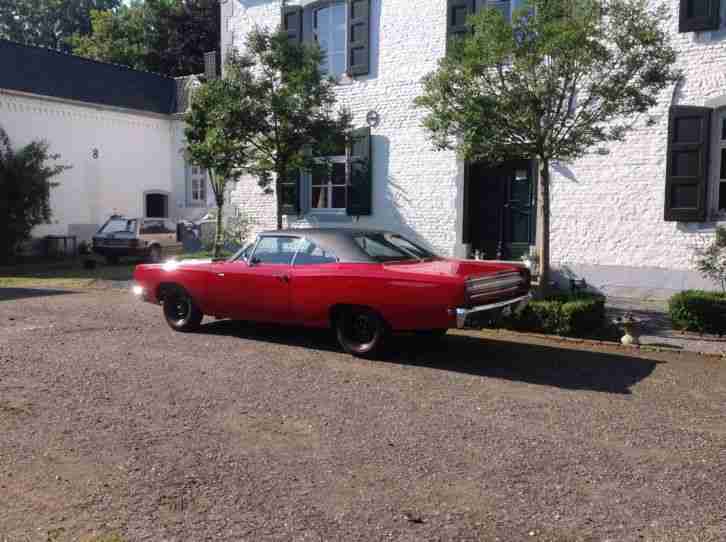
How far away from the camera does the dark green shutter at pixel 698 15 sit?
10273mm

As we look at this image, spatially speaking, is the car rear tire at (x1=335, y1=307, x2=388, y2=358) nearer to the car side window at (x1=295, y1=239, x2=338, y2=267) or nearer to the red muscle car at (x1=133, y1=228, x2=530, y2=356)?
the red muscle car at (x1=133, y1=228, x2=530, y2=356)

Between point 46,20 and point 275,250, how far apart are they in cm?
4072

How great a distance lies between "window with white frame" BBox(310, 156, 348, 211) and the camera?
14578 mm

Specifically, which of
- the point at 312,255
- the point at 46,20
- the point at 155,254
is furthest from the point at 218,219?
the point at 46,20

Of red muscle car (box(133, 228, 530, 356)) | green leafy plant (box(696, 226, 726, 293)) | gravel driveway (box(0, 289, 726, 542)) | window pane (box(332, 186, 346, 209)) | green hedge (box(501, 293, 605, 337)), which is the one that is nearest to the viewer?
gravel driveway (box(0, 289, 726, 542))

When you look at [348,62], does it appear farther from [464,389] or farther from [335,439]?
[335,439]

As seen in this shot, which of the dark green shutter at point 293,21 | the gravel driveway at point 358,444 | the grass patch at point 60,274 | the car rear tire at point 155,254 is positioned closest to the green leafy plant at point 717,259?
the gravel driveway at point 358,444

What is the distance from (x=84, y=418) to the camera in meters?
5.30

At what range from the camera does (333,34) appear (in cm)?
1468

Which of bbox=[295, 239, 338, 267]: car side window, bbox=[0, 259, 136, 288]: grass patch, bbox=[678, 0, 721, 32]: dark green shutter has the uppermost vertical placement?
bbox=[678, 0, 721, 32]: dark green shutter

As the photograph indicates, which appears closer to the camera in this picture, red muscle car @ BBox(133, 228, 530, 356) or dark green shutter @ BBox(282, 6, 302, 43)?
red muscle car @ BBox(133, 228, 530, 356)

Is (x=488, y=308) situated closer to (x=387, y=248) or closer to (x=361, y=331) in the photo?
(x=361, y=331)

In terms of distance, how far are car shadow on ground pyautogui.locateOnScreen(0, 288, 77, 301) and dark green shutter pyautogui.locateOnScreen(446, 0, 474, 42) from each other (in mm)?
8821

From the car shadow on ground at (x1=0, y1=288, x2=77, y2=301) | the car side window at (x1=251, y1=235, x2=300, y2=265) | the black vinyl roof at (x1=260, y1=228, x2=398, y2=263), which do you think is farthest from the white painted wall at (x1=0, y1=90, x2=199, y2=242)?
the black vinyl roof at (x1=260, y1=228, x2=398, y2=263)
